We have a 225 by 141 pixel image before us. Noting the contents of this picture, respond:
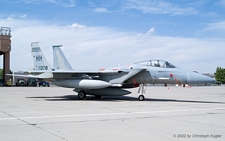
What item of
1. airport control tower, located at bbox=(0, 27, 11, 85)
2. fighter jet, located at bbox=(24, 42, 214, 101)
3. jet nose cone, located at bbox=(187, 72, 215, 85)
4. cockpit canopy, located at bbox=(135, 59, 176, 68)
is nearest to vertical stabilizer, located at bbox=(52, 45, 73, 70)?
fighter jet, located at bbox=(24, 42, 214, 101)

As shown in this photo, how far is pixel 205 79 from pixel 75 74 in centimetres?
783

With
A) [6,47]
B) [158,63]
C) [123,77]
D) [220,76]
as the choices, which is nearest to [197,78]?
[158,63]

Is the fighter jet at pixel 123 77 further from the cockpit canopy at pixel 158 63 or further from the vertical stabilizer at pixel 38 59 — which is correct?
the vertical stabilizer at pixel 38 59

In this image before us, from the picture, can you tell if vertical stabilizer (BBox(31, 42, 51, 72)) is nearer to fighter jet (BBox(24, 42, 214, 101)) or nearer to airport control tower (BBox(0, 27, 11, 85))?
fighter jet (BBox(24, 42, 214, 101))

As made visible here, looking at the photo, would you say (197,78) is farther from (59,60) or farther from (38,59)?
(38,59)

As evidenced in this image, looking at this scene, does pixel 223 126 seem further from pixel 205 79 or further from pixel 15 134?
pixel 205 79

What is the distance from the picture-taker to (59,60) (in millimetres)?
20156

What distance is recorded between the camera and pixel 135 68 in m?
15.9

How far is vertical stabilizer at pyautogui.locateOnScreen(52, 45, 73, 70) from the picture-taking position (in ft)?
66.0

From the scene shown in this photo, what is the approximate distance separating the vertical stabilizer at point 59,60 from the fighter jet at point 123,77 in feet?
7.89

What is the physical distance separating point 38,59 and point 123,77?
7621 millimetres

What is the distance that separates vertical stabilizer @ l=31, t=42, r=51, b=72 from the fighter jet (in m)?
2.08

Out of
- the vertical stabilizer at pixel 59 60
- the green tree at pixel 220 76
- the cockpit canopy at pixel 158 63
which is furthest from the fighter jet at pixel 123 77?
the green tree at pixel 220 76

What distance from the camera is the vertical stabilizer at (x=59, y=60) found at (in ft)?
66.0
